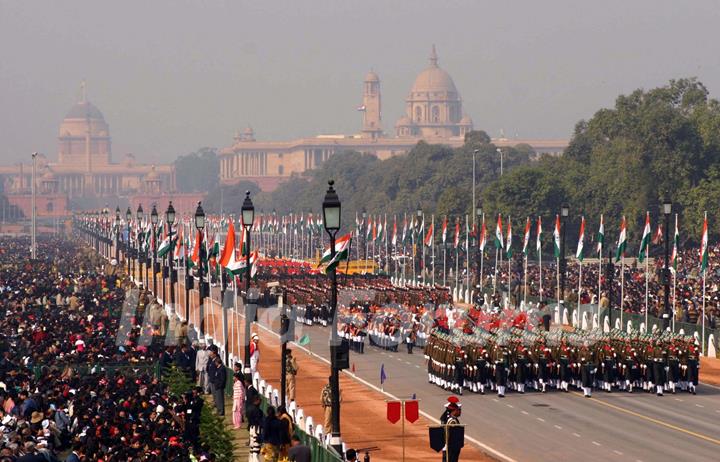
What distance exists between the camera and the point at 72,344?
4803 centimetres

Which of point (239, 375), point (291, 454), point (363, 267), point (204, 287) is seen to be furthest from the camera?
point (363, 267)

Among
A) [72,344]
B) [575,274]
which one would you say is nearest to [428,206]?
[575,274]

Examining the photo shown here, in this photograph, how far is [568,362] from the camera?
4600cm

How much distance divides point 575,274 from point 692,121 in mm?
30551

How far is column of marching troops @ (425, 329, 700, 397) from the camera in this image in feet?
148

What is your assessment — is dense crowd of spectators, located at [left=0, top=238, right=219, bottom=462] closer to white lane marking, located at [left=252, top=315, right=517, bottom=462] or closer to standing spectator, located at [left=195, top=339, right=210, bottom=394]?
standing spectator, located at [left=195, top=339, right=210, bottom=394]

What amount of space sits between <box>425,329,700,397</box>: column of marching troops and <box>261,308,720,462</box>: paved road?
1.62 feet

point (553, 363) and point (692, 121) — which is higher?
point (692, 121)

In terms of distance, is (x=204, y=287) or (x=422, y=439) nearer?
(x=422, y=439)

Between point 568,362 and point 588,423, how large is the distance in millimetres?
6480

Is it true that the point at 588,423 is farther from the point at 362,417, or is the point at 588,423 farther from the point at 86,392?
the point at 86,392

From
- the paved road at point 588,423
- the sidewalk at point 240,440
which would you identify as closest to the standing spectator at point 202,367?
the sidewalk at point 240,440

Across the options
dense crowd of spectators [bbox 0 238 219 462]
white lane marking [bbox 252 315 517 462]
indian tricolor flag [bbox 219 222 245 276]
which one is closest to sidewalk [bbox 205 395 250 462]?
dense crowd of spectators [bbox 0 238 219 462]

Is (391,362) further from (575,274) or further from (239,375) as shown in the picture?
(575,274)
